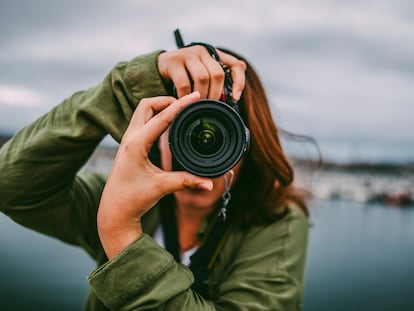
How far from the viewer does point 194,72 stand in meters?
1.19

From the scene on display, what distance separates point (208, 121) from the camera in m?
1.18

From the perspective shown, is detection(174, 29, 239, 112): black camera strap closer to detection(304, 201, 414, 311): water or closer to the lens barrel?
the lens barrel

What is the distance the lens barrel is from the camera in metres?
1.12

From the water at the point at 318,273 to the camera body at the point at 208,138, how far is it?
3.17 feet

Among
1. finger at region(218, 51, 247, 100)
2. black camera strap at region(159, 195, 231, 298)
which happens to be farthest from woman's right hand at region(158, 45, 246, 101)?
black camera strap at region(159, 195, 231, 298)

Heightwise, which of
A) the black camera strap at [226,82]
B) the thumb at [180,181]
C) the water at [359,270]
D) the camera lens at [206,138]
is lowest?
the water at [359,270]

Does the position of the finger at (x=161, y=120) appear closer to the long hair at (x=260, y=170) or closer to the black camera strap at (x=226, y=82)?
the black camera strap at (x=226, y=82)

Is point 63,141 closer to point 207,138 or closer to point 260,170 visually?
point 207,138

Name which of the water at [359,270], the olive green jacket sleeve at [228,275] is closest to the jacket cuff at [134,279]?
the olive green jacket sleeve at [228,275]

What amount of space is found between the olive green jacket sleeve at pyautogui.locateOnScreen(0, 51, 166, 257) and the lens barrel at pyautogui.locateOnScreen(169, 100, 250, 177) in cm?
18

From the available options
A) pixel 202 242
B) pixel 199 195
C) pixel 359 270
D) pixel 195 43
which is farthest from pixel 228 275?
pixel 359 270

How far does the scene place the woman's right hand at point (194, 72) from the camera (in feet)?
3.91

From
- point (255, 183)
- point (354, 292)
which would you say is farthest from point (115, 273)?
point (354, 292)

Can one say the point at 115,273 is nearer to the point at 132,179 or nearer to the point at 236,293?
the point at 132,179
